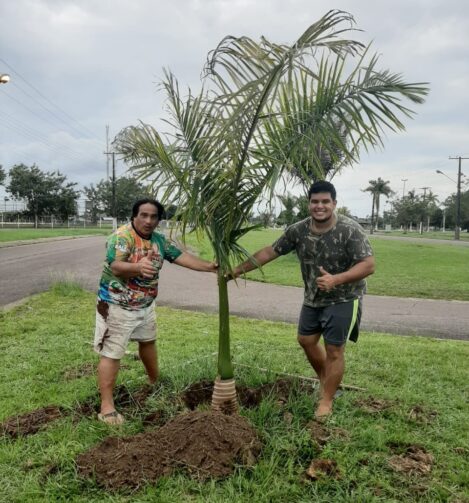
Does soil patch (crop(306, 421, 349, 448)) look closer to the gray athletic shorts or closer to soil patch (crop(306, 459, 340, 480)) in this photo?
soil patch (crop(306, 459, 340, 480))

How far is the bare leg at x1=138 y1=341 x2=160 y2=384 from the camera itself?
421 cm

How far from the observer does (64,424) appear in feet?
11.6

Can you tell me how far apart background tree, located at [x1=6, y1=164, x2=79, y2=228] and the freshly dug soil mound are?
59615mm

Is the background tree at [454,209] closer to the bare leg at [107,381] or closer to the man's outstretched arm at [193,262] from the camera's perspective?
the man's outstretched arm at [193,262]

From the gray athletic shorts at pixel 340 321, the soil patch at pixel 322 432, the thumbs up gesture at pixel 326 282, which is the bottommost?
the soil patch at pixel 322 432

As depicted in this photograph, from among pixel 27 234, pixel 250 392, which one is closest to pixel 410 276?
pixel 250 392

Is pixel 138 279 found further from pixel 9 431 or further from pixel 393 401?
pixel 393 401

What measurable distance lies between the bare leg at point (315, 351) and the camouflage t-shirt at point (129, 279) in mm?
1290

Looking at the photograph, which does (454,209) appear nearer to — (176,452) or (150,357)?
(150,357)

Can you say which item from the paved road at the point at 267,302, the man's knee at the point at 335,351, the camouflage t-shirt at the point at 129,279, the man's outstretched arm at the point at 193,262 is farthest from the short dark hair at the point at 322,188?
the paved road at the point at 267,302

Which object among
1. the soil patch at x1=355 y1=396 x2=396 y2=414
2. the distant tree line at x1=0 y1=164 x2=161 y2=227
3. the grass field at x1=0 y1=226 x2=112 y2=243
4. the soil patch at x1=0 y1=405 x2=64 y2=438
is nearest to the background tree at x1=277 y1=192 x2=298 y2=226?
the soil patch at x1=355 y1=396 x2=396 y2=414

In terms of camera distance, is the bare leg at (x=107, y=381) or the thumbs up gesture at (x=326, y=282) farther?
the bare leg at (x=107, y=381)

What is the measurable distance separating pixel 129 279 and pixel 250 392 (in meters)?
1.37

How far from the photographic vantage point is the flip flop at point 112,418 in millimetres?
3635
